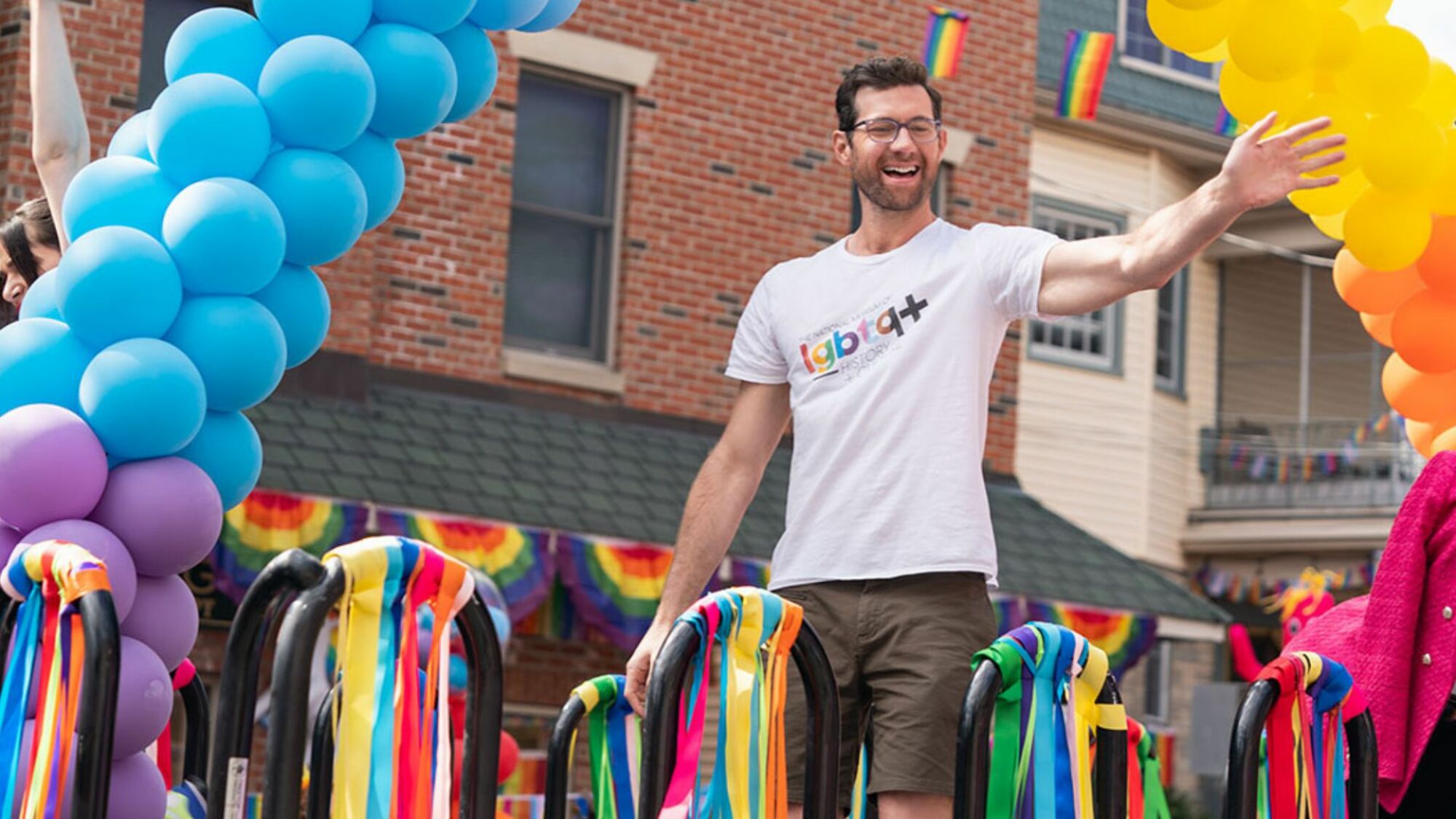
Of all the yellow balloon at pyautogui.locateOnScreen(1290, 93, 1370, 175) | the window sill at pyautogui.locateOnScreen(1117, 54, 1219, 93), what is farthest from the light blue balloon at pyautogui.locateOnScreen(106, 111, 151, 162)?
the window sill at pyautogui.locateOnScreen(1117, 54, 1219, 93)

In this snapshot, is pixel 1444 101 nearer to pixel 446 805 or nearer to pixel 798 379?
pixel 798 379

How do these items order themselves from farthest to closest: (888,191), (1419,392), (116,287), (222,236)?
1. (1419,392)
2. (222,236)
3. (116,287)
4. (888,191)

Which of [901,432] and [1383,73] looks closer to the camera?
[901,432]

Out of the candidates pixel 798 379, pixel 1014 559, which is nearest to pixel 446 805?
pixel 798 379

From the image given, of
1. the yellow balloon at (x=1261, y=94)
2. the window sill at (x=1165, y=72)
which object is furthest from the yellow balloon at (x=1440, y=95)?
the window sill at (x=1165, y=72)

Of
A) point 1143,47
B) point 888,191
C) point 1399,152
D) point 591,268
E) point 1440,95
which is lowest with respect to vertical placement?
point 888,191

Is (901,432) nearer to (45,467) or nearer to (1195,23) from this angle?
(1195,23)

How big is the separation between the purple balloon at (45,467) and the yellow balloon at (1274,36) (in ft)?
8.82

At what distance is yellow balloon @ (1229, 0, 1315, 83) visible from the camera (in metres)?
4.83

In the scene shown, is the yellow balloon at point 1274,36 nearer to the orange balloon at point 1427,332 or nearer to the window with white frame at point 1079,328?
the orange balloon at point 1427,332

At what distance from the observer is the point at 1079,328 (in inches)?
807

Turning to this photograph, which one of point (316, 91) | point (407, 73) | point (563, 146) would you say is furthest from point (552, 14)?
point (563, 146)

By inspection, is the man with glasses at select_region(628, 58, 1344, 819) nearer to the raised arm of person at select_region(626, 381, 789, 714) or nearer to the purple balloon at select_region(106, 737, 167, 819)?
the raised arm of person at select_region(626, 381, 789, 714)

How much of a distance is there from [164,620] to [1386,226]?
A: 2.96 m
